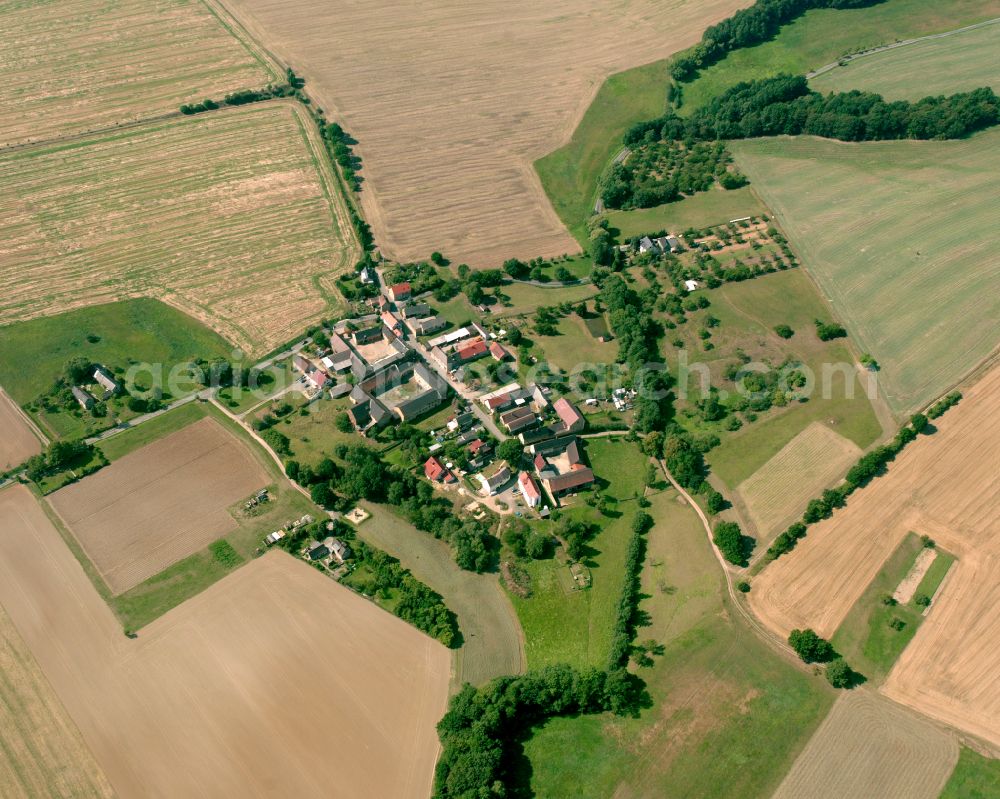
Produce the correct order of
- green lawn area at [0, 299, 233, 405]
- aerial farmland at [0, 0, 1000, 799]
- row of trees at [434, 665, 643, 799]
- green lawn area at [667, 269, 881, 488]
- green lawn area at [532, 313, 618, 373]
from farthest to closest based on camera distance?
1. green lawn area at [532, 313, 618, 373]
2. green lawn area at [0, 299, 233, 405]
3. green lawn area at [667, 269, 881, 488]
4. aerial farmland at [0, 0, 1000, 799]
5. row of trees at [434, 665, 643, 799]

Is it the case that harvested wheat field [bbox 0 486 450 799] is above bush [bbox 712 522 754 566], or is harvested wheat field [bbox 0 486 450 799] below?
above

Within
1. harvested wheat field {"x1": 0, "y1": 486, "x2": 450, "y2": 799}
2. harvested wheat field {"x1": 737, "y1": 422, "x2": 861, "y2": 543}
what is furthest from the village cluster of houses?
harvested wheat field {"x1": 737, "y1": 422, "x2": 861, "y2": 543}

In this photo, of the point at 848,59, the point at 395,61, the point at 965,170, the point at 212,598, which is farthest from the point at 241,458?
the point at 848,59

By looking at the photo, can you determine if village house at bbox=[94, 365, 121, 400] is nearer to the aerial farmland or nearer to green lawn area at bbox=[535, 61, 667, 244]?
the aerial farmland

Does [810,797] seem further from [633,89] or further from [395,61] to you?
[395,61]

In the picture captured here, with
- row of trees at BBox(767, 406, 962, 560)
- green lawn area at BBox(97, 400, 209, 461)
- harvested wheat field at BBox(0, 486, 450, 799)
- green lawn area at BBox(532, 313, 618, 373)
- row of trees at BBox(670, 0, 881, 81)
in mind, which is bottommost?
row of trees at BBox(767, 406, 962, 560)

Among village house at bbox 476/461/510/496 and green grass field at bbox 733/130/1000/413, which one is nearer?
village house at bbox 476/461/510/496

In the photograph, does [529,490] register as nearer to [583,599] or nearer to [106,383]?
[583,599]
